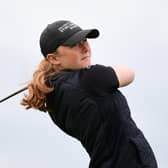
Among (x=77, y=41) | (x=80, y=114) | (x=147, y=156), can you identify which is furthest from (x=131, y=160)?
(x=77, y=41)

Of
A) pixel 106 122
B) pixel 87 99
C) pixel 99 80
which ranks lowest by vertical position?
pixel 106 122

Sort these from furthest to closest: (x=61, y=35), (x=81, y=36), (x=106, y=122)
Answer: (x=61, y=35), (x=81, y=36), (x=106, y=122)

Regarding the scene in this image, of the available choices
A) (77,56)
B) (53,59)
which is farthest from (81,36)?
(53,59)

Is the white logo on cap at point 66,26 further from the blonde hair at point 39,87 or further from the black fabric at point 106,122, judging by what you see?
the black fabric at point 106,122

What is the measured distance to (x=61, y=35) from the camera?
Result: 888 cm

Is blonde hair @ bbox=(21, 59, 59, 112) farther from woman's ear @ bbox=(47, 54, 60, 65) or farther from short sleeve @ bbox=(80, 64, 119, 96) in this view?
short sleeve @ bbox=(80, 64, 119, 96)

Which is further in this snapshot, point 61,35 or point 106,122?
point 61,35

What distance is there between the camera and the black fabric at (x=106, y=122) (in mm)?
8469

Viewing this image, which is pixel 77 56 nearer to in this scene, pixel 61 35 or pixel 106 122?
pixel 61 35

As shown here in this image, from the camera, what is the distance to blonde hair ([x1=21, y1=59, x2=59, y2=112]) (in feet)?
28.4

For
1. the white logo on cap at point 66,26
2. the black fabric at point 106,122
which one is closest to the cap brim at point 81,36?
the white logo on cap at point 66,26

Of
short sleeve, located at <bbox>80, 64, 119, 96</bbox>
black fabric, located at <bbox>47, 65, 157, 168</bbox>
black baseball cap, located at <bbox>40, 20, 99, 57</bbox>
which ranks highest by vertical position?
black baseball cap, located at <bbox>40, 20, 99, 57</bbox>

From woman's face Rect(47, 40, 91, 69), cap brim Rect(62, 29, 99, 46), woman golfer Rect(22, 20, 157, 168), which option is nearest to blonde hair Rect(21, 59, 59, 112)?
woman golfer Rect(22, 20, 157, 168)

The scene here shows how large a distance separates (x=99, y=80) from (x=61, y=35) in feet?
2.40
